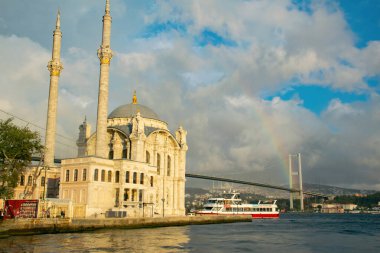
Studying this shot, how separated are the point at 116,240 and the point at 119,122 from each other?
38.1 meters

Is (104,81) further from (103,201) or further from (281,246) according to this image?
(281,246)

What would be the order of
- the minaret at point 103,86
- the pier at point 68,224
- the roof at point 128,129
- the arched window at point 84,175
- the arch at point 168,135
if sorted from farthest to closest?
the arch at point 168,135 → the roof at point 128,129 → the minaret at point 103,86 → the arched window at point 84,175 → the pier at point 68,224

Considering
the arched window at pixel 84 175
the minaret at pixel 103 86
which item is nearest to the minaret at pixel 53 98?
the minaret at pixel 103 86

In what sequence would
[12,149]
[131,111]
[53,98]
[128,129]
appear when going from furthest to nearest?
[131,111], [128,129], [53,98], [12,149]

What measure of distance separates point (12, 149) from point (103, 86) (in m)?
14.5

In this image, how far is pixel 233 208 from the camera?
101 meters

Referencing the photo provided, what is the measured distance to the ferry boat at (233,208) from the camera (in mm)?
97500

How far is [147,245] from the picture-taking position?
3170cm

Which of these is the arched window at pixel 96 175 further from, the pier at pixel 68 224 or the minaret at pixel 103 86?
the pier at pixel 68 224

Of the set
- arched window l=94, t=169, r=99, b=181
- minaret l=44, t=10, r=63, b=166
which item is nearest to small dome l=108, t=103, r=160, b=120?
minaret l=44, t=10, r=63, b=166

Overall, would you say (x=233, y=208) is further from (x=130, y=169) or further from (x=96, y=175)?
(x=96, y=175)

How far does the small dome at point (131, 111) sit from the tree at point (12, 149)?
23324mm

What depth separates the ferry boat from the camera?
97500 mm


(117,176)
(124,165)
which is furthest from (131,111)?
(117,176)
